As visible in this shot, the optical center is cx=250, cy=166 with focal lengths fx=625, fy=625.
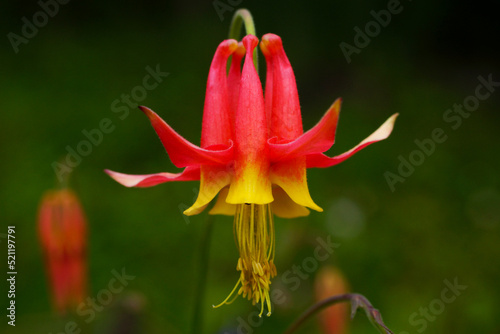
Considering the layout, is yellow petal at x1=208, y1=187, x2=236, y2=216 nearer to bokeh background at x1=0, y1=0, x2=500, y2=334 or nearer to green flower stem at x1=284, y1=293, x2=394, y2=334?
green flower stem at x1=284, y1=293, x2=394, y2=334

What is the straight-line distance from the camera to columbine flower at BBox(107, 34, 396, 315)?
44.3 inches

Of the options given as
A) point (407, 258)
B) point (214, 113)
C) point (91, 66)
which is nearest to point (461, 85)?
point (407, 258)

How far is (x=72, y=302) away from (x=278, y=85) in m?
1.14

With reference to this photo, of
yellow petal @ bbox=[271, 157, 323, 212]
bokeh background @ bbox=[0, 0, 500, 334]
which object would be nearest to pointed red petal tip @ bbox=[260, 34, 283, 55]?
yellow petal @ bbox=[271, 157, 323, 212]

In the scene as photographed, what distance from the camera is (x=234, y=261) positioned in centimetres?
348

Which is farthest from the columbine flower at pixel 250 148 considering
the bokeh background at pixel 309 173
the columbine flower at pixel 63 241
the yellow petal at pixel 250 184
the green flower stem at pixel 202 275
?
the columbine flower at pixel 63 241

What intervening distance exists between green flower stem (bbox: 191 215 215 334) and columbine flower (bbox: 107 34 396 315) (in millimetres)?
145

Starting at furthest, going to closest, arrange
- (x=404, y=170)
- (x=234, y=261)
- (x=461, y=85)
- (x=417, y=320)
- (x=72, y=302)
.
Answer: (x=461, y=85), (x=404, y=170), (x=234, y=261), (x=417, y=320), (x=72, y=302)

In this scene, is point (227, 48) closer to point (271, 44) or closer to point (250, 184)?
point (271, 44)

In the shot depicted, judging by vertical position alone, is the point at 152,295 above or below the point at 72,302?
below

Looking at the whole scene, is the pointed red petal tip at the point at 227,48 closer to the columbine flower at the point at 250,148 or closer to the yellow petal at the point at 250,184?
the columbine flower at the point at 250,148

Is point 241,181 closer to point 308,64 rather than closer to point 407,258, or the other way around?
point 407,258

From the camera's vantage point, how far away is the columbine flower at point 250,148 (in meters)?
1.13

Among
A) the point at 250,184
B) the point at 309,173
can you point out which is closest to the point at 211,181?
the point at 250,184
